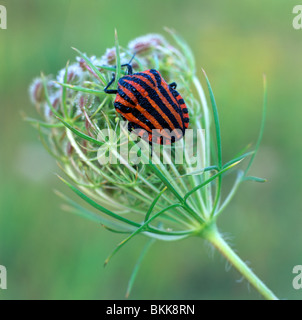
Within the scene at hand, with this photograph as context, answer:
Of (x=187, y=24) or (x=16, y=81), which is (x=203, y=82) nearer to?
(x=187, y=24)

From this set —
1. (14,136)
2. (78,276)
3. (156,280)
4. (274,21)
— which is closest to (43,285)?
(78,276)

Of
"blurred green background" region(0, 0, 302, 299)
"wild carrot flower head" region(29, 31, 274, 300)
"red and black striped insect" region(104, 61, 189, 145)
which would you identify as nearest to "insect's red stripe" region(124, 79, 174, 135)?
"red and black striped insect" region(104, 61, 189, 145)

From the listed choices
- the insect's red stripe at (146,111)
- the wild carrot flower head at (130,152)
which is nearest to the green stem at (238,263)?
the wild carrot flower head at (130,152)

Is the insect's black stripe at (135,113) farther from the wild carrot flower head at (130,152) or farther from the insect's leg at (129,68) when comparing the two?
the insect's leg at (129,68)

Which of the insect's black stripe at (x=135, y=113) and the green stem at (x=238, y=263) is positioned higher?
the insect's black stripe at (x=135, y=113)

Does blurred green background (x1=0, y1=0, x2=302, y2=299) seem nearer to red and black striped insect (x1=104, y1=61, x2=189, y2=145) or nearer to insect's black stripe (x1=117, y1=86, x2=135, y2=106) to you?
red and black striped insect (x1=104, y1=61, x2=189, y2=145)

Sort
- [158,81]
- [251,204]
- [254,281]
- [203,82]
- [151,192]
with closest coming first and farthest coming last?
[158,81] → [254,281] → [151,192] → [251,204] → [203,82]

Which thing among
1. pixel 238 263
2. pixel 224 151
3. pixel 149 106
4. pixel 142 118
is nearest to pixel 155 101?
pixel 149 106

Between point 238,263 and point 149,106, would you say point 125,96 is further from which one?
point 238,263
